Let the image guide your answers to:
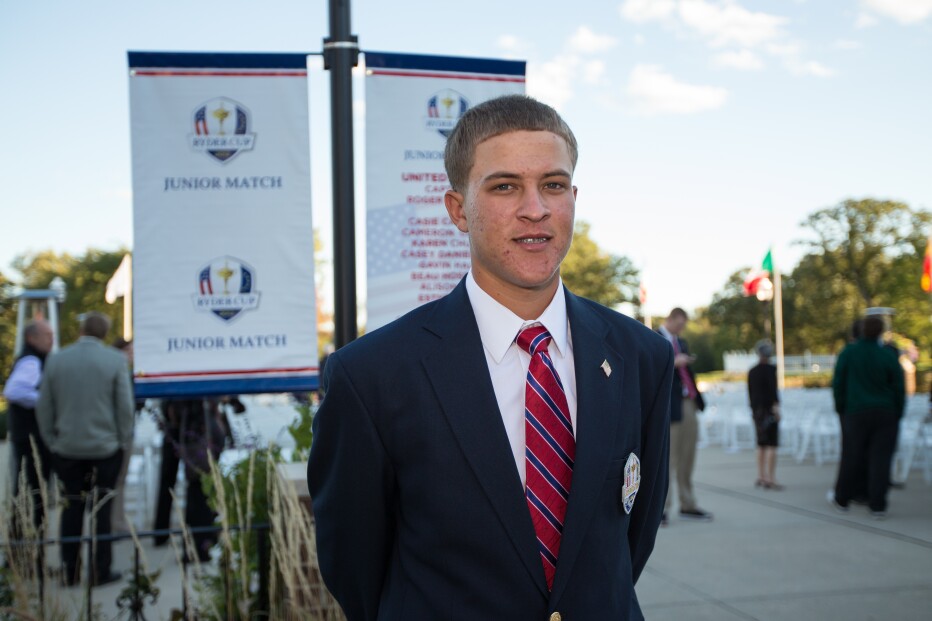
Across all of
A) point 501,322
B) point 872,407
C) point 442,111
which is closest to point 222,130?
point 442,111

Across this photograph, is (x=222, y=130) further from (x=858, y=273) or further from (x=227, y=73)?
(x=858, y=273)

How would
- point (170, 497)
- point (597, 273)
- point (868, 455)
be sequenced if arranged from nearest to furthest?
point (170, 497)
point (868, 455)
point (597, 273)

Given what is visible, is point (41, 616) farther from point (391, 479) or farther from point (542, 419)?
point (542, 419)

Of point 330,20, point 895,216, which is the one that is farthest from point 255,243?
point 895,216

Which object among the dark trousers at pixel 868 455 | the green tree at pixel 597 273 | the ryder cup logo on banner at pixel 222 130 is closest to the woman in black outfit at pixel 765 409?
the dark trousers at pixel 868 455

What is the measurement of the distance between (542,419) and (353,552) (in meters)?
0.52

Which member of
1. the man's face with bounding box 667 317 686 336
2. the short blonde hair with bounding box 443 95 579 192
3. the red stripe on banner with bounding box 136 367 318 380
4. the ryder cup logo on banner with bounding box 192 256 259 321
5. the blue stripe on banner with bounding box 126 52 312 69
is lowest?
the red stripe on banner with bounding box 136 367 318 380

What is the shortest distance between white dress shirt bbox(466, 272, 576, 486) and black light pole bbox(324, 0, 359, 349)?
2156mm

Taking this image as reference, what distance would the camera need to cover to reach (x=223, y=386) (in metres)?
4.12

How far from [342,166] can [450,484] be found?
2631 mm

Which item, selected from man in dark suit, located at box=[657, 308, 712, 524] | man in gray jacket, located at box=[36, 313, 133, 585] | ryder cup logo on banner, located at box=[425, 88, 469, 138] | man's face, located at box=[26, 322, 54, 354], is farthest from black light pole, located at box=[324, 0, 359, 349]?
man in dark suit, located at box=[657, 308, 712, 524]

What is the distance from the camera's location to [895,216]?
55.6m

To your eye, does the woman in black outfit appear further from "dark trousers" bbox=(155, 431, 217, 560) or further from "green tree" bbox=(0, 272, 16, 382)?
"green tree" bbox=(0, 272, 16, 382)

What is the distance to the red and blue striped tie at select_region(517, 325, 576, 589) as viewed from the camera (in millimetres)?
1726
